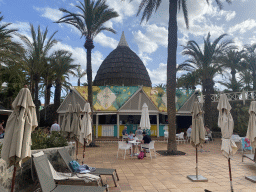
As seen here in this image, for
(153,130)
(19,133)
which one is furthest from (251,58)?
(19,133)

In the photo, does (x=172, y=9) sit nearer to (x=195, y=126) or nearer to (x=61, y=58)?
(x=195, y=126)

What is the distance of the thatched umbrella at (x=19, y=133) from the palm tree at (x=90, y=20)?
10.6m

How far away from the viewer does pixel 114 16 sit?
1480 centimetres

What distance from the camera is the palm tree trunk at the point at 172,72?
35.7 ft

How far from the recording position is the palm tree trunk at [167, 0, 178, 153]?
35.7 feet

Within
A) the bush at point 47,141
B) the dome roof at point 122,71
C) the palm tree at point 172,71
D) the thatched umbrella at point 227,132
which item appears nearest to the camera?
the thatched umbrella at point 227,132

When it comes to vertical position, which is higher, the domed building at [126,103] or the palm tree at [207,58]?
the palm tree at [207,58]

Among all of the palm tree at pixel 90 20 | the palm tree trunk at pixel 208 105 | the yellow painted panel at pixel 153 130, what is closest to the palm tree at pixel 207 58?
the palm tree trunk at pixel 208 105

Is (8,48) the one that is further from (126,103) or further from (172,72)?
(172,72)

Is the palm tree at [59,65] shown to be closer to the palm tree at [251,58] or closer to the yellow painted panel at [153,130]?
the yellow painted panel at [153,130]

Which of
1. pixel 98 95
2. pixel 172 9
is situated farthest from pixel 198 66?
pixel 98 95

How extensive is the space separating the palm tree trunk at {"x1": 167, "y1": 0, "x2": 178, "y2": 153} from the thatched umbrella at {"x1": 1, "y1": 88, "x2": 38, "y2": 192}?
8.50 metres

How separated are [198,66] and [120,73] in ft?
45.0

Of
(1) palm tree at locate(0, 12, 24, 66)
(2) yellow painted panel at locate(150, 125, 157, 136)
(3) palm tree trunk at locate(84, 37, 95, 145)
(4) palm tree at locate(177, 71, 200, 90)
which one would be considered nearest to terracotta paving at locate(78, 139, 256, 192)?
(3) palm tree trunk at locate(84, 37, 95, 145)
